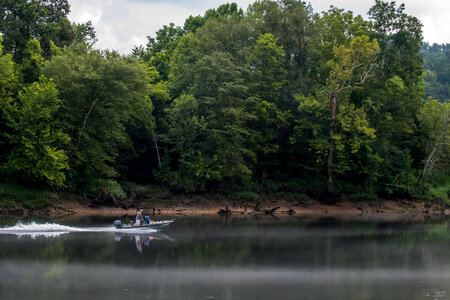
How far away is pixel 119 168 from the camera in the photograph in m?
52.6

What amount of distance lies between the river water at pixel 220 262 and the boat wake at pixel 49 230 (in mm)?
65

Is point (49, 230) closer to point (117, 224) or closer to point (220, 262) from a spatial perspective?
point (117, 224)

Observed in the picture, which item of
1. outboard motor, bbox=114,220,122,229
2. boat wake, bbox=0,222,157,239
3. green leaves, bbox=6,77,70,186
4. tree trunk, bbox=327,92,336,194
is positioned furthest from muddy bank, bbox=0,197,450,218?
outboard motor, bbox=114,220,122,229

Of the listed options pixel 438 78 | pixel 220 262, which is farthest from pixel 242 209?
pixel 438 78

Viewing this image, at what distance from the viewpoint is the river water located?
19.1 m

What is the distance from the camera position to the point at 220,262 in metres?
24.8

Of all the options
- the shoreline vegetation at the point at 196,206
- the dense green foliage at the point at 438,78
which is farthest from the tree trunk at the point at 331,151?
the dense green foliage at the point at 438,78

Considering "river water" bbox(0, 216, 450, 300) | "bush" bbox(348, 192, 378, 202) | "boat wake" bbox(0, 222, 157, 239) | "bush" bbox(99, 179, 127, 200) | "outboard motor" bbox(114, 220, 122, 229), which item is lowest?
"river water" bbox(0, 216, 450, 300)

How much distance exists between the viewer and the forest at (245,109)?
46156 mm

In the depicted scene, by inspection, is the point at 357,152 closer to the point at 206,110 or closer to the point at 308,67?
the point at 308,67

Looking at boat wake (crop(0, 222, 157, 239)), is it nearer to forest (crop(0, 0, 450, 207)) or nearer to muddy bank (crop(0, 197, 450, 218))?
muddy bank (crop(0, 197, 450, 218))

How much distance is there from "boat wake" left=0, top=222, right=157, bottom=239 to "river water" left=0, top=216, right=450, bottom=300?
7 cm

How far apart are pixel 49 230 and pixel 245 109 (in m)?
28.3

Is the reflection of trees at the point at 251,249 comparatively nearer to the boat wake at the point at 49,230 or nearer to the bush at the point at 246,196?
the boat wake at the point at 49,230
